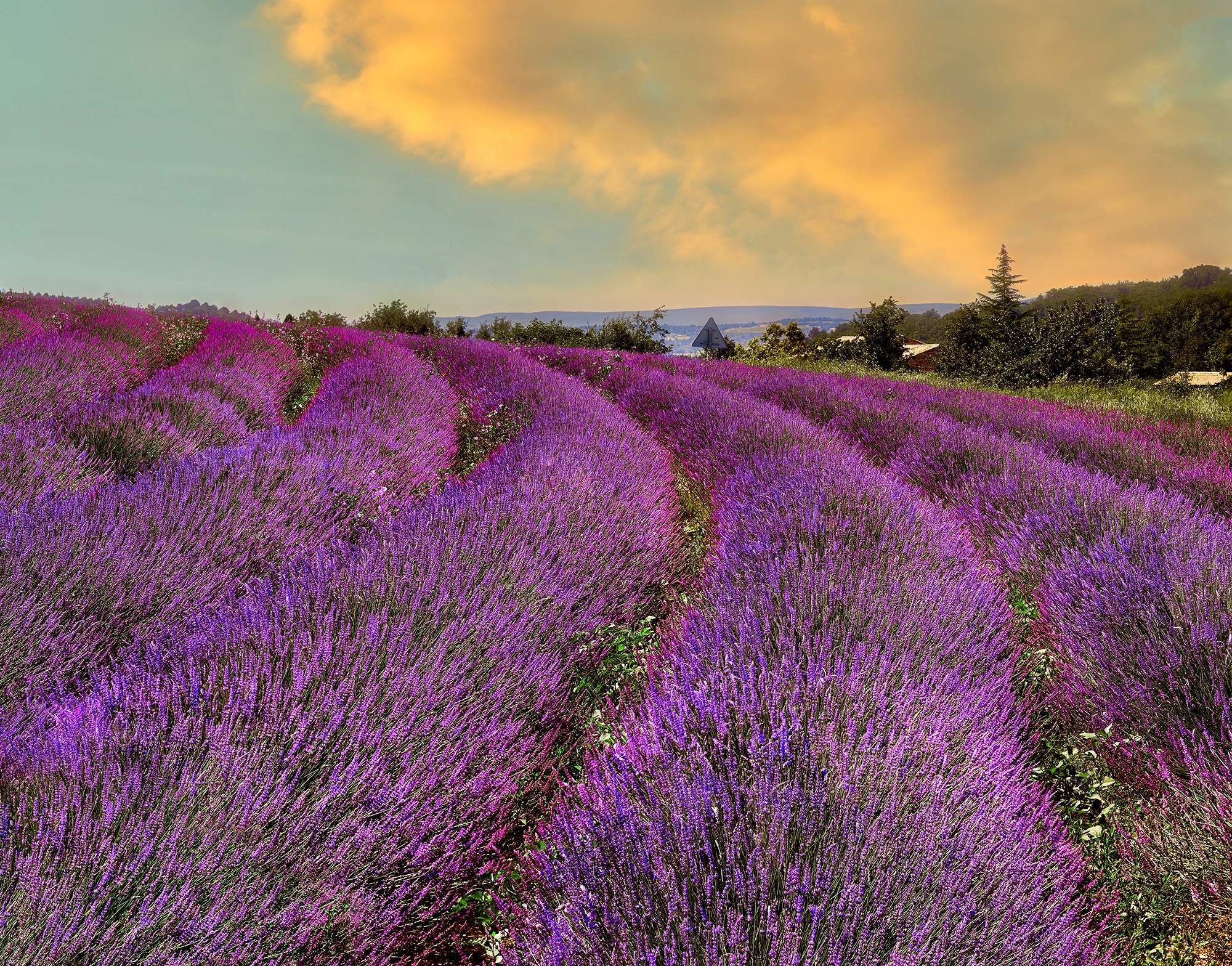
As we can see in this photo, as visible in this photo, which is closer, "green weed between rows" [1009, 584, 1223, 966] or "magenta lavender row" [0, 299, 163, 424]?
"green weed between rows" [1009, 584, 1223, 966]

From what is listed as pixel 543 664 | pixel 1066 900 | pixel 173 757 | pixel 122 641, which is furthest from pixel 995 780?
pixel 122 641

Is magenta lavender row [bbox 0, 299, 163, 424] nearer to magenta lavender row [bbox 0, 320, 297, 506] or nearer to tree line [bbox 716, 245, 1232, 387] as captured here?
magenta lavender row [bbox 0, 320, 297, 506]

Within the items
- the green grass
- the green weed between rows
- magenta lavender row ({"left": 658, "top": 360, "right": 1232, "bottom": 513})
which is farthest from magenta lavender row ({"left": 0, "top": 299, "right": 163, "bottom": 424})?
the green grass

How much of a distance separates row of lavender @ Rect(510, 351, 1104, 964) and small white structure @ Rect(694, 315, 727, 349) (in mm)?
22284

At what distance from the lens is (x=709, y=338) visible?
78.4 feet

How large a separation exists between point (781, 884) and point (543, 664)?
1.07m

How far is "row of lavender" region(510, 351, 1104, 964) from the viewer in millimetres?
1052

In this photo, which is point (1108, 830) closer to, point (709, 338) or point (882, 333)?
point (709, 338)

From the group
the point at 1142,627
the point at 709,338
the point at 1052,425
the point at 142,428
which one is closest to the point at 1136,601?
the point at 1142,627

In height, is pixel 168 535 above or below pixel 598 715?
above

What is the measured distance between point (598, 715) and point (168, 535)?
6.59 ft

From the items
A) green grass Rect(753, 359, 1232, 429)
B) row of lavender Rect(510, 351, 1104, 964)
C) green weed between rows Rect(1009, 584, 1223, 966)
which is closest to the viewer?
row of lavender Rect(510, 351, 1104, 964)

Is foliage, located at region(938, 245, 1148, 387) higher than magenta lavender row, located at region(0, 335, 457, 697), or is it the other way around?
foliage, located at region(938, 245, 1148, 387)

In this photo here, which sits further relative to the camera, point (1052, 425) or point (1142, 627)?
point (1052, 425)
